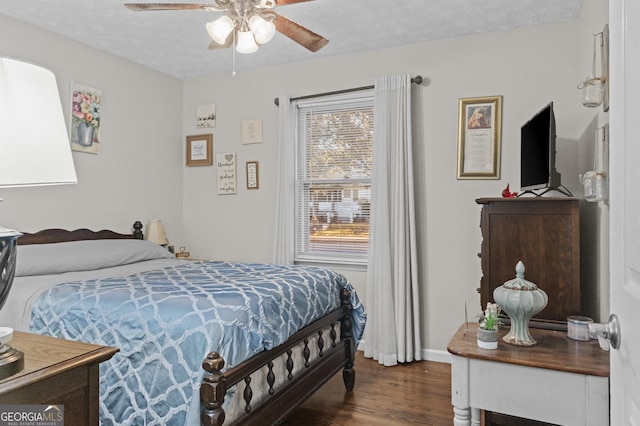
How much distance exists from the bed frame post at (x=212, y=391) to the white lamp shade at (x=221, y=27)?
1.57m

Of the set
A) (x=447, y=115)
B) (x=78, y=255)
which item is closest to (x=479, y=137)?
(x=447, y=115)

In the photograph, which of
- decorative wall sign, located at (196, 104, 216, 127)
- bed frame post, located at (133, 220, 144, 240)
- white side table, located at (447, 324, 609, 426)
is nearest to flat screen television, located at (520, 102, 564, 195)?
white side table, located at (447, 324, 609, 426)

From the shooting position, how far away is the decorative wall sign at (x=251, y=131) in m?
4.30

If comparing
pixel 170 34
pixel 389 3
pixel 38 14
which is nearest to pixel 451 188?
pixel 389 3

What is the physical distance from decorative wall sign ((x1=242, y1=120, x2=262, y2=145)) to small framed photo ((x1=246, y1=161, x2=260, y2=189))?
0.69 ft

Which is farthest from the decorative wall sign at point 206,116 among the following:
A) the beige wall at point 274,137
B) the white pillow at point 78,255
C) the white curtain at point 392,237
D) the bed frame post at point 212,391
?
the bed frame post at point 212,391

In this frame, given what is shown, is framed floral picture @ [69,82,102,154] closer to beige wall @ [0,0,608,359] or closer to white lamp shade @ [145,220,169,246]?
beige wall @ [0,0,608,359]

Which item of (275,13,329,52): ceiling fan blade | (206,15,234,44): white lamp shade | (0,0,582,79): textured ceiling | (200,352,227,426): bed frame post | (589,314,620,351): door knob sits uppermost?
(0,0,582,79): textured ceiling

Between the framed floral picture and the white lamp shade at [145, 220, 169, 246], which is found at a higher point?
the framed floral picture

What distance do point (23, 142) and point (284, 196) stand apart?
3.14 m

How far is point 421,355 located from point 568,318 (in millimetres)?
1719

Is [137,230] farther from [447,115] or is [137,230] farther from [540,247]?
[540,247]

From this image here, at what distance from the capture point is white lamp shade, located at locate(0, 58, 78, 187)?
3.00ft

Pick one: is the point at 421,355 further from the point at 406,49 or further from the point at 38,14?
the point at 38,14
